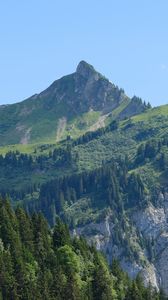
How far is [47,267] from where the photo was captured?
6467 inches

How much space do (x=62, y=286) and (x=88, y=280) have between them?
1692cm

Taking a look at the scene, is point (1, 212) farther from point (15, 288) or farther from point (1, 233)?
point (15, 288)

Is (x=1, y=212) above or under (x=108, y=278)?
above

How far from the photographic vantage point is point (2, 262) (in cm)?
14388

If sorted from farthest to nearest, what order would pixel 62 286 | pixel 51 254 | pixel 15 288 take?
pixel 51 254 → pixel 62 286 → pixel 15 288

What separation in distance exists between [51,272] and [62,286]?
5.59 meters

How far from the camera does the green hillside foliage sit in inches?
5738

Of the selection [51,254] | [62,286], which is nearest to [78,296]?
[62,286]

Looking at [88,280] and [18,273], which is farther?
[88,280]

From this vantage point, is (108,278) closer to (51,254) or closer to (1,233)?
(51,254)

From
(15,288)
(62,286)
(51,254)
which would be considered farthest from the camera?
(51,254)

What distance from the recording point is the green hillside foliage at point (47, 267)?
145750mm

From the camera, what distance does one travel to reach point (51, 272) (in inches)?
6348

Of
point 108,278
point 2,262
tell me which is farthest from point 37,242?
point 2,262
